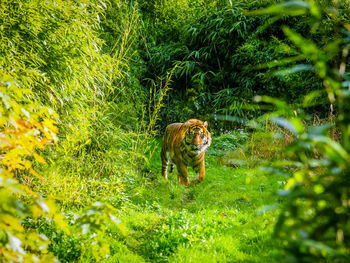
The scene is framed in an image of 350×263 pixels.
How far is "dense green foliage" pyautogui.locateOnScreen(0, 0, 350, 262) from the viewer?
0.85m

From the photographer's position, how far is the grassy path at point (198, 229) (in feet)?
8.94

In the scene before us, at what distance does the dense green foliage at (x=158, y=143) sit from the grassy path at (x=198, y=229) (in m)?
0.02

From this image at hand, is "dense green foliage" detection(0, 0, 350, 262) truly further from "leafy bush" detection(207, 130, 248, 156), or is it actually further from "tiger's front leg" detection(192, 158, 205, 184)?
"tiger's front leg" detection(192, 158, 205, 184)

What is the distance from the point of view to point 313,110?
25.6ft

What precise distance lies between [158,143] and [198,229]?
2.23 m

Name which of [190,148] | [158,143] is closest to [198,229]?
[190,148]

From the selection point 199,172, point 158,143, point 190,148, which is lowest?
point 199,172

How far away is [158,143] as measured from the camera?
5121 millimetres

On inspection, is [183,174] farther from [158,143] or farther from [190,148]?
[158,143]

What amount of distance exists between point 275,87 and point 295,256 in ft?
25.5

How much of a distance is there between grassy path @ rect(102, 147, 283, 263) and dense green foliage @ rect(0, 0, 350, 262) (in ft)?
0.06

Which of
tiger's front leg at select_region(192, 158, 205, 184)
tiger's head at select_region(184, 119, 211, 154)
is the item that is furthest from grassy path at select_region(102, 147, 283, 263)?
tiger's head at select_region(184, 119, 211, 154)

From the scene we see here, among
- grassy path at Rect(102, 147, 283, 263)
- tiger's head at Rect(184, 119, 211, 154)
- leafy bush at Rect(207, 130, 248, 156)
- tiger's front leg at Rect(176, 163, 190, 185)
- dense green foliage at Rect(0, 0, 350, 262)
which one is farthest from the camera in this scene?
leafy bush at Rect(207, 130, 248, 156)

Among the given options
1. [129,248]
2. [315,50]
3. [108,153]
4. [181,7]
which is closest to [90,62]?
[108,153]
